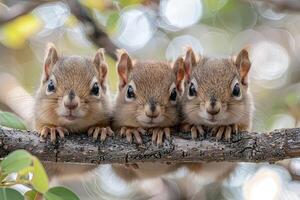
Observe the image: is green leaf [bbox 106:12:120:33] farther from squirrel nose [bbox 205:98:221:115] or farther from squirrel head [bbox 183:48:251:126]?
squirrel nose [bbox 205:98:221:115]

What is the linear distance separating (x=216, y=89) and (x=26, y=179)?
153 centimetres

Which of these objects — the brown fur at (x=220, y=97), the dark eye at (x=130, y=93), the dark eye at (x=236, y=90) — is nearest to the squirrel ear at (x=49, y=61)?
the dark eye at (x=130, y=93)

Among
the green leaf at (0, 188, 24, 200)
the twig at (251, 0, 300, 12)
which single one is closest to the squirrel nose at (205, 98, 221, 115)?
the twig at (251, 0, 300, 12)

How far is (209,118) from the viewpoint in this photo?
134 inches

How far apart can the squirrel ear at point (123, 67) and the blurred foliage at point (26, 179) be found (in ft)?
5.08

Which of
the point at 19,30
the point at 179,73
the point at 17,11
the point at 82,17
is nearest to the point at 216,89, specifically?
the point at 179,73

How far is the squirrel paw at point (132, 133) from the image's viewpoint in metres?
3.16

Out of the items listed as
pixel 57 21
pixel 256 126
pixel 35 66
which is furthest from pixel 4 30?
pixel 256 126

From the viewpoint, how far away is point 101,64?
3842mm

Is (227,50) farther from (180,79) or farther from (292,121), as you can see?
(180,79)

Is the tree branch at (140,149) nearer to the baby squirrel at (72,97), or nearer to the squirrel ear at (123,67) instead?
the baby squirrel at (72,97)

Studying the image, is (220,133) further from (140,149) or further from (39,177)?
(39,177)

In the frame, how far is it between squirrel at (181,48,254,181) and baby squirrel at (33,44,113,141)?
52 cm

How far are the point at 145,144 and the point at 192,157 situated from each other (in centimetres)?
27
